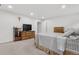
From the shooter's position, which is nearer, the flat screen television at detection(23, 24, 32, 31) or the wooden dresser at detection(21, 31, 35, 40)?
the wooden dresser at detection(21, 31, 35, 40)

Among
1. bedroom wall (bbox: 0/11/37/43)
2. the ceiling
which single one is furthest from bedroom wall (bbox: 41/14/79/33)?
bedroom wall (bbox: 0/11/37/43)

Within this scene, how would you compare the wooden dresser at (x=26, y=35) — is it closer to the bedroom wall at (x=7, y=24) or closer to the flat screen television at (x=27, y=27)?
the flat screen television at (x=27, y=27)

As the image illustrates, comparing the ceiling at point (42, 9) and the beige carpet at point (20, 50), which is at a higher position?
the ceiling at point (42, 9)

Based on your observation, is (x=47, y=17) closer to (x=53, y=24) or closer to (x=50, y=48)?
(x=53, y=24)

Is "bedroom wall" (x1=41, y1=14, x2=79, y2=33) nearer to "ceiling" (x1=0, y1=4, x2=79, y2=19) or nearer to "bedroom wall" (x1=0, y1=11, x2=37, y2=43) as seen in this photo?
"ceiling" (x1=0, y1=4, x2=79, y2=19)

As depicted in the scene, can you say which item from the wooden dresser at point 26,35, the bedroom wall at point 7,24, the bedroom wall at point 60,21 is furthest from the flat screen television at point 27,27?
the bedroom wall at point 60,21

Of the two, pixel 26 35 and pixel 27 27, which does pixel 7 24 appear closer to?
pixel 26 35

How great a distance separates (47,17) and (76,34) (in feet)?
15.3

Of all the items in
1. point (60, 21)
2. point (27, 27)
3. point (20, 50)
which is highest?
point (60, 21)

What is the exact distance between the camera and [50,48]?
3.57 meters

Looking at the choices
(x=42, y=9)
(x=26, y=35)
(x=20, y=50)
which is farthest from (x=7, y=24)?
(x=20, y=50)
